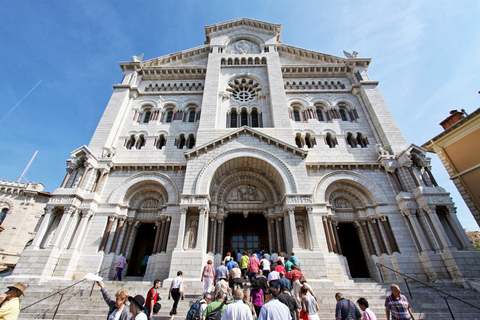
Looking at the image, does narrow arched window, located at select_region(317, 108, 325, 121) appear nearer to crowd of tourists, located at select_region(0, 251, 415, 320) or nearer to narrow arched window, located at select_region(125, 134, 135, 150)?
crowd of tourists, located at select_region(0, 251, 415, 320)

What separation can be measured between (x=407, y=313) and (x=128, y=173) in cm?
1756

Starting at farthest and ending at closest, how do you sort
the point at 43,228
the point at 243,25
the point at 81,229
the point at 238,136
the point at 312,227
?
1. the point at 243,25
2. the point at 238,136
3. the point at 81,229
4. the point at 43,228
5. the point at 312,227

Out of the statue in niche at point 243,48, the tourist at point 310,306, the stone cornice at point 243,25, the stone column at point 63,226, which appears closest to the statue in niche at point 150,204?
the stone column at point 63,226

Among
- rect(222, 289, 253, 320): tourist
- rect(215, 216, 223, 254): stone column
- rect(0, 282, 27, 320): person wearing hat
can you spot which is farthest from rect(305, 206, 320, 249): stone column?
rect(0, 282, 27, 320): person wearing hat

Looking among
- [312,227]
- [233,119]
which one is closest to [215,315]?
[312,227]

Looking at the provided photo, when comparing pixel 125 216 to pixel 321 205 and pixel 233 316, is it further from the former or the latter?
pixel 233 316

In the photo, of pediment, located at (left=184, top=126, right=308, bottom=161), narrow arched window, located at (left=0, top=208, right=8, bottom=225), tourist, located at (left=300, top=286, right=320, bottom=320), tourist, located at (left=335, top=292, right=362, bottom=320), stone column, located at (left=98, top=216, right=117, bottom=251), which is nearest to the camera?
tourist, located at (left=335, top=292, right=362, bottom=320)

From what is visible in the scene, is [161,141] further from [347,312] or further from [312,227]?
[347,312]

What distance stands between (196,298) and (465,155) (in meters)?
19.1

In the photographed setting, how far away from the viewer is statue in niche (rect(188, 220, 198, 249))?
1399 cm

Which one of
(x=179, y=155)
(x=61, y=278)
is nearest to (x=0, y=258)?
(x=61, y=278)

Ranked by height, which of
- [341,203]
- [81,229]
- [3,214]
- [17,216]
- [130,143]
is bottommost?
[81,229]

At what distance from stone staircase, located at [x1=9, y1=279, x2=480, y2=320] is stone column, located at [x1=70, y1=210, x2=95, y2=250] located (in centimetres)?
227

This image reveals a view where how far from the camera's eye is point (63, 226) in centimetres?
1423
